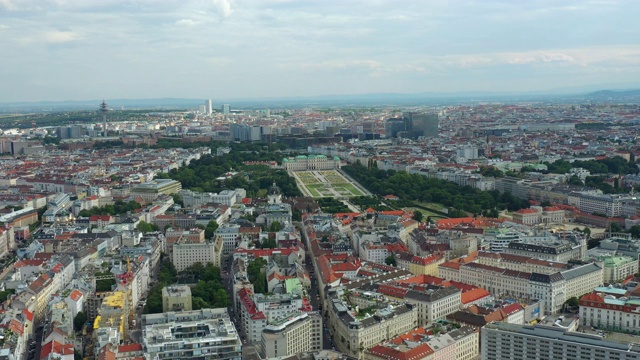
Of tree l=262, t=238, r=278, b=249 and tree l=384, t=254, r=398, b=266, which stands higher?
tree l=262, t=238, r=278, b=249

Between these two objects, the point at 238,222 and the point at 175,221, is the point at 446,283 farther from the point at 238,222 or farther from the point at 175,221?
the point at 175,221

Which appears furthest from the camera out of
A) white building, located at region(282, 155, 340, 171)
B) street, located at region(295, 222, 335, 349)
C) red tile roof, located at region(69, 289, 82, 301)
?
white building, located at region(282, 155, 340, 171)

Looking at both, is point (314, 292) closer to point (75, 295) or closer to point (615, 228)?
point (75, 295)

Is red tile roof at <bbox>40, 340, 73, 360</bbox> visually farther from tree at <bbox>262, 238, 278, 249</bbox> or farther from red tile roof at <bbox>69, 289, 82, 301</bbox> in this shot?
tree at <bbox>262, 238, 278, 249</bbox>

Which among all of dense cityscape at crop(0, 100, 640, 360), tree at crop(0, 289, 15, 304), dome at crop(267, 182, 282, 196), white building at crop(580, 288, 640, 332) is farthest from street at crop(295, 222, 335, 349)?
tree at crop(0, 289, 15, 304)

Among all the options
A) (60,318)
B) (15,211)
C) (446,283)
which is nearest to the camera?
(60,318)

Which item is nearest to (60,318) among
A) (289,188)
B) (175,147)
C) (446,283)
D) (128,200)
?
(446,283)

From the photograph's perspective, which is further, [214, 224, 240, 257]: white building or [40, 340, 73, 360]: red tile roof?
[214, 224, 240, 257]: white building
